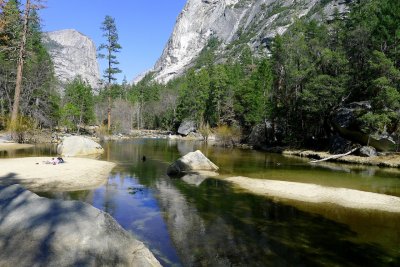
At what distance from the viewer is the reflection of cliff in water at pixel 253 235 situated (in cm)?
1005

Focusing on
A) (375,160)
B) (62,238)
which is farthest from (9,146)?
(375,160)

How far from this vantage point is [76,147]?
33875mm

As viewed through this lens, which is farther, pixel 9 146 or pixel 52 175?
pixel 9 146

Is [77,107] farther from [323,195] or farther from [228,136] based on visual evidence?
[323,195]

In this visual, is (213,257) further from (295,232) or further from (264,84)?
(264,84)

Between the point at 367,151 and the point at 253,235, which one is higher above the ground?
the point at 367,151

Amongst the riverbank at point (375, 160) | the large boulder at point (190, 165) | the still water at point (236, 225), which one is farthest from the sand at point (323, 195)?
the riverbank at point (375, 160)

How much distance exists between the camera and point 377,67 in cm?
3497

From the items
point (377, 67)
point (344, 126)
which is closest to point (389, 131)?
point (344, 126)

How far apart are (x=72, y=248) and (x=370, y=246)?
9.57 m

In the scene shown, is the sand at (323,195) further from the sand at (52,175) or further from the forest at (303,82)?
the forest at (303,82)

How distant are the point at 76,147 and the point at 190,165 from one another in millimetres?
13477

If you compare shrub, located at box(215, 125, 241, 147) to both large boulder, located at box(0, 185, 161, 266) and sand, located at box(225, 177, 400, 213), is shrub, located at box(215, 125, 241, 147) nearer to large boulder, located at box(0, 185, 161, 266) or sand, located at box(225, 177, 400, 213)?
sand, located at box(225, 177, 400, 213)

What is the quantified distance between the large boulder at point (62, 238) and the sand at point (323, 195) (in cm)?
1304
